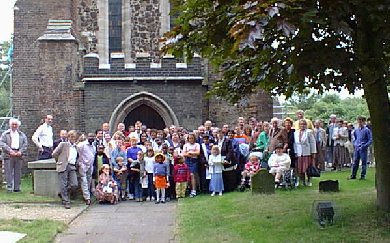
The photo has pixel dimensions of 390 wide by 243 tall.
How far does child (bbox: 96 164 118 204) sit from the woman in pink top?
1936 millimetres

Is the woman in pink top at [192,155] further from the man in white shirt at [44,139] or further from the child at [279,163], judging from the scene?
the man in white shirt at [44,139]

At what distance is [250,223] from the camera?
31.1 feet

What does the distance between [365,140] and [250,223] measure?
6805mm

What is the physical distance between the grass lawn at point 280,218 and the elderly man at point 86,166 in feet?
7.38

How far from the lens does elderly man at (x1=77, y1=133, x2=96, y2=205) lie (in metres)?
13.3

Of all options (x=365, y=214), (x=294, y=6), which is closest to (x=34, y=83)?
(x=365, y=214)

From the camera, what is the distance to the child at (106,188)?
13.4m

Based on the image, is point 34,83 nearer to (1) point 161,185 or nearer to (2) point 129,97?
(2) point 129,97

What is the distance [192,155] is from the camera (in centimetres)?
1426

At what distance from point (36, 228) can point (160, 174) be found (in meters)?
4.42

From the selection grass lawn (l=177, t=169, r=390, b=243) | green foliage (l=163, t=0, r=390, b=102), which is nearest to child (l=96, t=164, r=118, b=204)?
grass lawn (l=177, t=169, r=390, b=243)

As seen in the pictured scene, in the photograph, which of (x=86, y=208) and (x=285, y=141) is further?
(x=285, y=141)

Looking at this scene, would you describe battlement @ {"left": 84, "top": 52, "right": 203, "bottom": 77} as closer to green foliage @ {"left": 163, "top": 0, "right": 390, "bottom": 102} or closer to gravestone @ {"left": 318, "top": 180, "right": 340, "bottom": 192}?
gravestone @ {"left": 318, "top": 180, "right": 340, "bottom": 192}

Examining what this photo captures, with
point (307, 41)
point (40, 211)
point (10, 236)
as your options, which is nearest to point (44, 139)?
point (40, 211)
